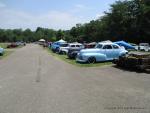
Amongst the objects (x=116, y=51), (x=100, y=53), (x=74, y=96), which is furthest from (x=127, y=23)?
(x=74, y=96)

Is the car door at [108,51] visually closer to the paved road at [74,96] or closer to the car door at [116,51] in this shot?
the car door at [116,51]

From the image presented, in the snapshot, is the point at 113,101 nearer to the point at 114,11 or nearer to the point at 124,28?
the point at 124,28

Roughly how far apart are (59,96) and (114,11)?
224 ft

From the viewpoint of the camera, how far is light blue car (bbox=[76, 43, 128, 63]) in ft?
83.6

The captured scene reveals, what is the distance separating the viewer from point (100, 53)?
26.2 metres

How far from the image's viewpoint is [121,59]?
866 inches

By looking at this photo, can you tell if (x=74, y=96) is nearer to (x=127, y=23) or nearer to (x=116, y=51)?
(x=116, y=51)

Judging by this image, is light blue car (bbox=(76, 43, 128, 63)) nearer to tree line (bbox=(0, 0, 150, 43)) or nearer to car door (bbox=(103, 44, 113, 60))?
car door (bbox=(103, 44, 113, 60))

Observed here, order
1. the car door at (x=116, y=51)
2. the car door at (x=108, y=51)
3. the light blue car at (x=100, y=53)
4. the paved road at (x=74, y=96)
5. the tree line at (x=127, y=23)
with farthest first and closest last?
the tree line at (x=127, y=23) < the car door at (x=116, y=51) < the car door at (x=108, y=51) < the light blue car at (x=100, y=53) < the paved road at (x=74, y=96)

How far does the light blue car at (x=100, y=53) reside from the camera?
25.5 m

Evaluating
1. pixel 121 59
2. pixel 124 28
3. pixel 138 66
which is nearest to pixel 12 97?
pixel 138 66

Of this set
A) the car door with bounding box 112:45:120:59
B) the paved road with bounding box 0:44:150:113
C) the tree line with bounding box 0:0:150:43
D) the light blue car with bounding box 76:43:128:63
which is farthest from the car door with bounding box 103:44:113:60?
the tree line with bounding box 0:0:150:43

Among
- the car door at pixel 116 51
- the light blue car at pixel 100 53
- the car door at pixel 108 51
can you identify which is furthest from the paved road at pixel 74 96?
the car door at pixel 116 51

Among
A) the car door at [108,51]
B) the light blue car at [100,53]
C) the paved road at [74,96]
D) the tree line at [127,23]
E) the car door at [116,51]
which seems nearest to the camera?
the paved road at [74,96]
